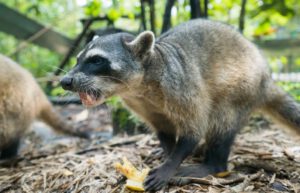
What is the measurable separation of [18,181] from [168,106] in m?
1.84

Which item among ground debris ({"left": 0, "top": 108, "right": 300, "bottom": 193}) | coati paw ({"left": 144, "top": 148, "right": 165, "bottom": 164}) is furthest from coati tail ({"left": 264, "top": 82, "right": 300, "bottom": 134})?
coati paw ({"left": 144, "top": 148, "right": 165, "bottom": 164})

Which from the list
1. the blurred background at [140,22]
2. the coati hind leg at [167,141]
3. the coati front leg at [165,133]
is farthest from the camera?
the blurred background at [140,22]

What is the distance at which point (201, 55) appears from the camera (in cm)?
484

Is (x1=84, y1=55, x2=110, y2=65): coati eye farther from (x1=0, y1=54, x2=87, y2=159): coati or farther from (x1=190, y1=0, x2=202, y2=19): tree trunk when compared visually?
(x1=190, y1=0, x2=202, y2=19): tree trunk

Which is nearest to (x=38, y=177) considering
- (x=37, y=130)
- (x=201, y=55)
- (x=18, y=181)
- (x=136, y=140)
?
(x=18, y=181)

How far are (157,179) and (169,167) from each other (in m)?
0.19

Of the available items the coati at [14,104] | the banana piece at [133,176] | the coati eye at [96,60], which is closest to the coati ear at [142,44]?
the coati eye at [96,60]

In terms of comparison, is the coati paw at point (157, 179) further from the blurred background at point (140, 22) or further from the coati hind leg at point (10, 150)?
the coati hind leg at point (10, 150)

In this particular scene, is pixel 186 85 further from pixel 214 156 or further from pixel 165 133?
pixel 214 156

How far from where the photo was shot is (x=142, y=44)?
4.30m

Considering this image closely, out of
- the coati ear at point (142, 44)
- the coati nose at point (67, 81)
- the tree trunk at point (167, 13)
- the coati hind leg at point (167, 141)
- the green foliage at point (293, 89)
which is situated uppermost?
the tree trunk at point (167, 13)

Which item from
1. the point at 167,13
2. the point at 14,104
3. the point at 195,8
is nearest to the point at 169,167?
the point at 167,13

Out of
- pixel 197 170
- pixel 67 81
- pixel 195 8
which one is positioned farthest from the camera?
pixel 195 8

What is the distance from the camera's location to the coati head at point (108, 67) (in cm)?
399
